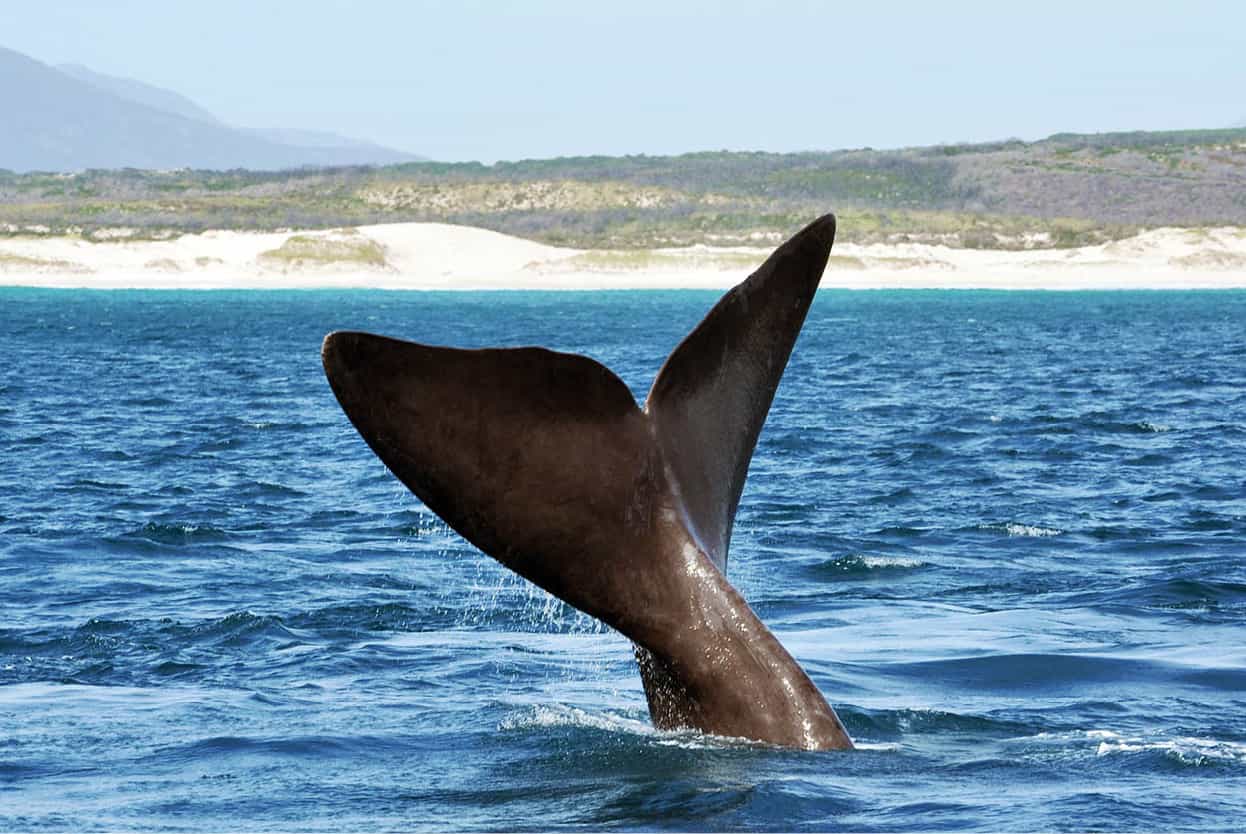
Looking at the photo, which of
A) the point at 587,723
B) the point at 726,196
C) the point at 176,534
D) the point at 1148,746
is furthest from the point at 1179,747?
the point at 726,196

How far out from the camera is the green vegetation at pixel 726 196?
123m

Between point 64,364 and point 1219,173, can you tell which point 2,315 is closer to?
point 64,364

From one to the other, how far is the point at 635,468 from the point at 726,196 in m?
140

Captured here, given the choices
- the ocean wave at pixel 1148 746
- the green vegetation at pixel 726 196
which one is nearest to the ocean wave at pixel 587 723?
the ocean wave at pixel 1148 746

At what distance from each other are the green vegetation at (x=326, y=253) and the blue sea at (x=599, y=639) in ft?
247

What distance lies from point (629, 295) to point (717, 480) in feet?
290

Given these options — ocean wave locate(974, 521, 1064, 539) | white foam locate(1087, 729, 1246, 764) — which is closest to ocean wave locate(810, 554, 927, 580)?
ocean wave locate(974, 521, 1064, 539)

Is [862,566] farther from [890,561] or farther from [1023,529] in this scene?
[1023,529]

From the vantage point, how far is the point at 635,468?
6035 millimetres

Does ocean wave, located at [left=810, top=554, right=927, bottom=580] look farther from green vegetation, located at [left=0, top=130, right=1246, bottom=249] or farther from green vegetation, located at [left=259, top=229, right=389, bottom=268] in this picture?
green vegetation, located at [left=0, top=130, right=1246, bottom=249]

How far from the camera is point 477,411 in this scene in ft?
18.4

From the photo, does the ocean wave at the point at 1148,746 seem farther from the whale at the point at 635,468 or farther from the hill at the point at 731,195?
the hill at the point at 731,195

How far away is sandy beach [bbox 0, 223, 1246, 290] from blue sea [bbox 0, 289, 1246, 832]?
74.9 m

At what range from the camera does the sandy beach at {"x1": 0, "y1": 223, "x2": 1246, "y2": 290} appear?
100 metres
